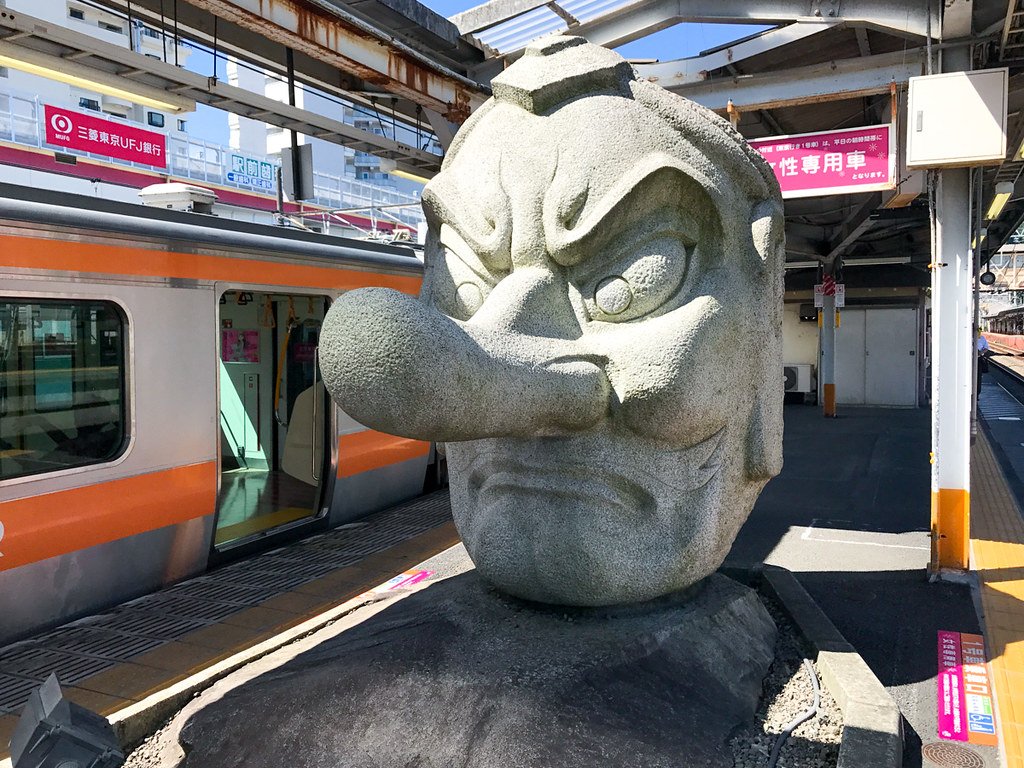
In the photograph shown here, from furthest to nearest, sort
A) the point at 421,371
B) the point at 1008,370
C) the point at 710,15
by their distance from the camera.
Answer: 1. the point at 1008,370
2. the point at 710,15
3. the point at 421,371

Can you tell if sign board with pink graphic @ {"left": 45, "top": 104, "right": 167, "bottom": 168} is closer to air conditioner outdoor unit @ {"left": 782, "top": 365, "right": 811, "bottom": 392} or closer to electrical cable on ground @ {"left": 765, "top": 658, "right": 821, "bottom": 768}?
electrical cable on ground @ {"left": 765, "top": 658, "right": 821, "bottom": 768}

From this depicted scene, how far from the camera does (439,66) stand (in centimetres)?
661

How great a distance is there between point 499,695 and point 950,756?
78.8 inches

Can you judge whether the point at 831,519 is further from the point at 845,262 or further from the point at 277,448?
the point at 845,262

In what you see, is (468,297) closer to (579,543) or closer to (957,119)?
(579,543)

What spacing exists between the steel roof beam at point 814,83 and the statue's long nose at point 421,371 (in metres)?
4.94

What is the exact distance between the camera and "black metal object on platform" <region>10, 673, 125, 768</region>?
2678mm

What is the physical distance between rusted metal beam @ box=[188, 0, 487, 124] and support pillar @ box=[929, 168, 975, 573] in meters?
3.80

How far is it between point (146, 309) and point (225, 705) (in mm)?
2913

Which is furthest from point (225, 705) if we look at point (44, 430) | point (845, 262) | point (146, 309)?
point (845, 262)

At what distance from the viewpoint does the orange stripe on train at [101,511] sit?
4.52 metres

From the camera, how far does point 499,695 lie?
287cm

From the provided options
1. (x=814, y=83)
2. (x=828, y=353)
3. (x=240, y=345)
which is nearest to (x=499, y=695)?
(x=814, y=83)

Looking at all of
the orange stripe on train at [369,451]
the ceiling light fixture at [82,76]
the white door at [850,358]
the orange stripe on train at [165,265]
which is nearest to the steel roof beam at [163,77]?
the ceiling light fixture at [82,76]
